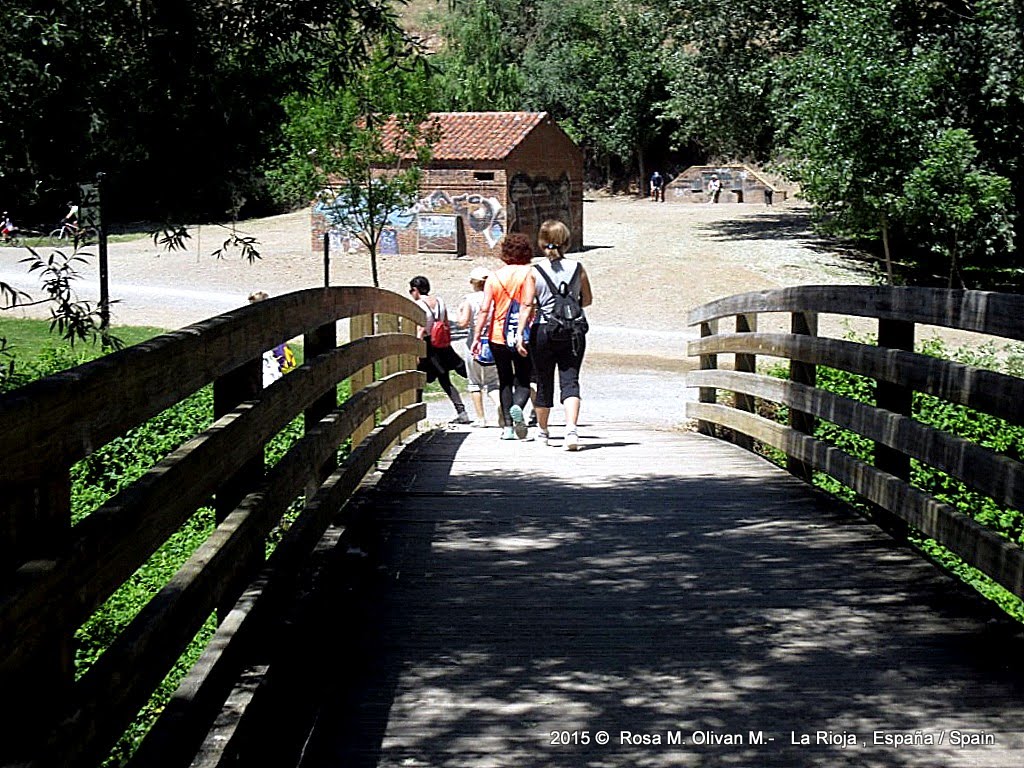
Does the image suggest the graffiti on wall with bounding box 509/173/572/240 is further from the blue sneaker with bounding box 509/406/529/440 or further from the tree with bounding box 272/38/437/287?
the blue sneaker with bounding box 509/406/529/440

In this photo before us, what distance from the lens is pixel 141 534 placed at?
2926mm

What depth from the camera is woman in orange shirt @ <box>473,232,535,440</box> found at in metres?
10.3

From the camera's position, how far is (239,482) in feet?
13.8

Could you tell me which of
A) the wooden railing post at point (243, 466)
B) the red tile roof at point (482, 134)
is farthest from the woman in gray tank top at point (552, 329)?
the red tile roof at point (482, 134)

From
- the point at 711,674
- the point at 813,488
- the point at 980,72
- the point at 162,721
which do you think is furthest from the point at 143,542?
the point at 980,72

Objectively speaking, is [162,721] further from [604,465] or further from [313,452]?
[604,465]

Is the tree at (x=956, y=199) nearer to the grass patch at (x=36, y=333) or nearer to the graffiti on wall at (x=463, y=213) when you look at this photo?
the graffiti on wall at (x=463, y=213)

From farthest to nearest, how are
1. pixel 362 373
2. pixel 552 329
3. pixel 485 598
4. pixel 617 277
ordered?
pixel 617 277 → pixel 552 329 → pixel 362 373 → pixel 485 598

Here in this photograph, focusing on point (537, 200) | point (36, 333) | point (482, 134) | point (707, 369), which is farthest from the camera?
point (537, 200)

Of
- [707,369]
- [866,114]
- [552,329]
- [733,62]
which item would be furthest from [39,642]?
[733,62]

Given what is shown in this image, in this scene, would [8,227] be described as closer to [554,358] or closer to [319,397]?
[319,397]

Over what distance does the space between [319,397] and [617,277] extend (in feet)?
107

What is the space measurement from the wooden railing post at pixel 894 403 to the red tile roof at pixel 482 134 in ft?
121

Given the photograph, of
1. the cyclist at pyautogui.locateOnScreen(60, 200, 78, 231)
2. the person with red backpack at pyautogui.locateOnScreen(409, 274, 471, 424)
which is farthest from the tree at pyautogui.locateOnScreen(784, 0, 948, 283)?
the cyclist at pyautogui.locateOnScreen(60, 200, 78, 231)
